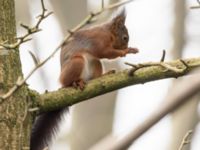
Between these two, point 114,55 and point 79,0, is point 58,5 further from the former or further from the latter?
point 114,55

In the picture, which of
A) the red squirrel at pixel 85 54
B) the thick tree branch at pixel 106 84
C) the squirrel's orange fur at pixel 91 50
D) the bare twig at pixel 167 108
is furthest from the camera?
the squirrel's orange fur at pixel 91 50

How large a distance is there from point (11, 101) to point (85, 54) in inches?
46.8

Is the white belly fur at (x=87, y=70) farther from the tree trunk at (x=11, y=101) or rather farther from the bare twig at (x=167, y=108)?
the bare twig at (x=167, y=108)

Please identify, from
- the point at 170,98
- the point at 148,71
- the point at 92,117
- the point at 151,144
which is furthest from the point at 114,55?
the point at 170,98

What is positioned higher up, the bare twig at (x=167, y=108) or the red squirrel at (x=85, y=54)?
the bare twig at (x=167, y=108)

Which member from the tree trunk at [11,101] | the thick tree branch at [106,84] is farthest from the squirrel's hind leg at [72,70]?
the tree trunk at [11,101]

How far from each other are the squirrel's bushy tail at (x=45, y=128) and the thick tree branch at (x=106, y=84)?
0.96ft

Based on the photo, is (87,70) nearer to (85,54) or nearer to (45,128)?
(85,54)

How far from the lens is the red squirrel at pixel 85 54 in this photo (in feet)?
7.62

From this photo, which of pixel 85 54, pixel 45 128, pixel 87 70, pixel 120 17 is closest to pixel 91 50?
pixel 85 54

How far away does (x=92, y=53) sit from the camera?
9.71ft

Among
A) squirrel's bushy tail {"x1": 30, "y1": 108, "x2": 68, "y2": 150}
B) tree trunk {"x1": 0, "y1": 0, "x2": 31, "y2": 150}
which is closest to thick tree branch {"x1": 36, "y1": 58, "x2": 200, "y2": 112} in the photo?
tree trunk {"x1": 0, "y1": 0, "x2": 31, "y2": 150}

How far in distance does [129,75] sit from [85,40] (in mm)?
1094

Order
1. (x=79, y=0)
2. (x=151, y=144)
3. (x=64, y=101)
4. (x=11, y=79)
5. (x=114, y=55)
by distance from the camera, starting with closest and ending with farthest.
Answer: (x=11, y=79) → (x=64, y=101) → (x=151, y=144) → (x=114, y=55) → (x=79, y=0)
